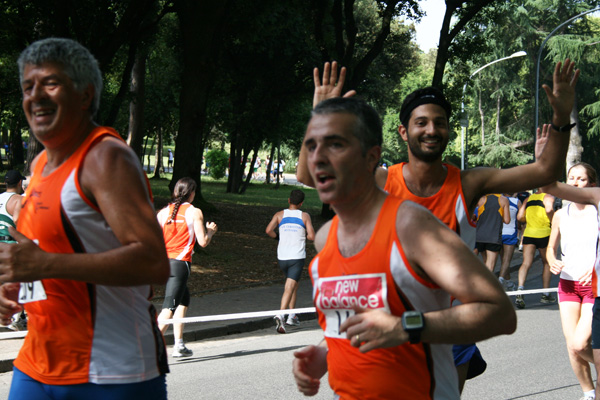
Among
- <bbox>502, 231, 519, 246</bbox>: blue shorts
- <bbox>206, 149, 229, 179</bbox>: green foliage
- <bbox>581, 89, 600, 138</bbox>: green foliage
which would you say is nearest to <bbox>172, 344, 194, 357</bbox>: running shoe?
<bbox>502, 231, 519, 246</bbox>: blue shorts

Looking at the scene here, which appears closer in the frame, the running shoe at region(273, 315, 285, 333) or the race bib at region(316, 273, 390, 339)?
the race bib at region(316, 273, 390, 339)

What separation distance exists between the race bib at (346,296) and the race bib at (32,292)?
938 mm

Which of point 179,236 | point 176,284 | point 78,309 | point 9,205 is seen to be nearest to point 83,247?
point 78,309

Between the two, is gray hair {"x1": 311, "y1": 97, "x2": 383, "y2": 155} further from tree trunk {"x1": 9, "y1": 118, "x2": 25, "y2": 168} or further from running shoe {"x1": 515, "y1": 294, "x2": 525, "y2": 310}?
tree trunk {"x1": 9, "y1": 118, "x2": 25, "y2": 168}

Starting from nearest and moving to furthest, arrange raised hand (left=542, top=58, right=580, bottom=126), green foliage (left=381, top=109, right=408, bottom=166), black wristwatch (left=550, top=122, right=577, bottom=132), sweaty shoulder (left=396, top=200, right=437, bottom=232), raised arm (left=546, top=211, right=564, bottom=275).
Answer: sweaty shoulder (left=396, top=200, right=437, bottom=232) → raised hand (left=542, top=58, right=580, bottom=126) → black wristwatch (left=550, top=122, right=577, bottom=132) → raised arm (left=546, top=211, right=564, bottom=275) → green foliage (left=381, top=109, right=408, bottom=166)

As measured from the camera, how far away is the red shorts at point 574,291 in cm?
610

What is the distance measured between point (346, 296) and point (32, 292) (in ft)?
3.60

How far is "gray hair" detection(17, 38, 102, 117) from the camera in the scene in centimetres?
259

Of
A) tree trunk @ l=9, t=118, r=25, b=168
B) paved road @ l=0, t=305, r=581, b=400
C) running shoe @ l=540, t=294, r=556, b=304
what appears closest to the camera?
paved road @ l=0, t=305, r=581, b=400

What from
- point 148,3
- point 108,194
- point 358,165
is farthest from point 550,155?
point 148,3

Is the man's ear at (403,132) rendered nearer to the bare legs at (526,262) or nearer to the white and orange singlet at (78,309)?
the white and orange singlet at (78,309)

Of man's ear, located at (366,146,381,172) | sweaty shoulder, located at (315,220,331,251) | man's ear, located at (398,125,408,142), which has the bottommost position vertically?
sweaty shoulder, located at (315,220,331,251)

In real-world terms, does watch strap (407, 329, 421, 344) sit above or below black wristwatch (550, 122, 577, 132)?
below

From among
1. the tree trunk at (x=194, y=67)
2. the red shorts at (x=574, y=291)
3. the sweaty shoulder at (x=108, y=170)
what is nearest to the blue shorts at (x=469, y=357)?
the red shorts at (x=574, y=291)
